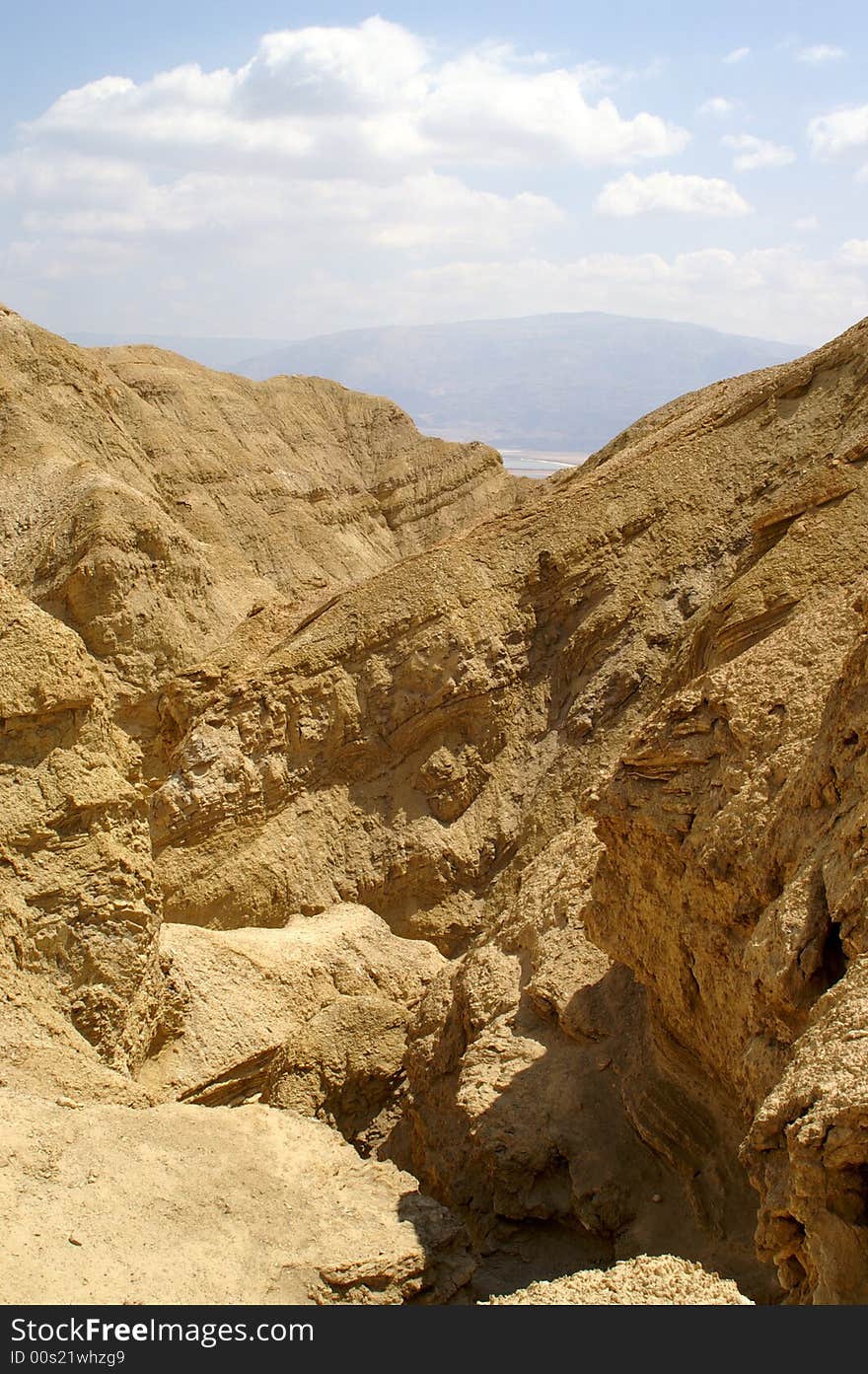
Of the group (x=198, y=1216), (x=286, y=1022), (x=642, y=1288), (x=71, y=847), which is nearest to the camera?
(x=642, y=1288)

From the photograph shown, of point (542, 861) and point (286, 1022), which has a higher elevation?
point (542, 861)

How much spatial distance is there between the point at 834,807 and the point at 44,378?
98.6ft

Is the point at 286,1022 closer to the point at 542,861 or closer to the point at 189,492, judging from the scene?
the point at 542,861

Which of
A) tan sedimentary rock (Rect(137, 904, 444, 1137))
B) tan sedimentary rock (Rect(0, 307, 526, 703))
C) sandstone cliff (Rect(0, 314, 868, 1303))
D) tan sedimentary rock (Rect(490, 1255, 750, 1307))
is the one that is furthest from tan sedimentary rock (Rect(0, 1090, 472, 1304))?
tan sedimentary rock (Rect(0, 307, 526, 703))

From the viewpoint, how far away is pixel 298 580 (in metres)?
38.2

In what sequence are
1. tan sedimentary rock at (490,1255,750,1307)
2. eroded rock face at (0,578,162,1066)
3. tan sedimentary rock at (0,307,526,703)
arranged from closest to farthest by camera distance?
tan sedimentary rock at (490,1255,750,1307)
eroded rock face at (0,578,162,1066)
tan sedimentary rock at (0,307,526,703)

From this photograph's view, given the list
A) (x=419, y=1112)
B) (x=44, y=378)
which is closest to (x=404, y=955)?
(x=419, y=1112)

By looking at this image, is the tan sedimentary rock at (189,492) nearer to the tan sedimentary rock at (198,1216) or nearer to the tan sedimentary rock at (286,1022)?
the tan sedimentary rock at (286,1022)

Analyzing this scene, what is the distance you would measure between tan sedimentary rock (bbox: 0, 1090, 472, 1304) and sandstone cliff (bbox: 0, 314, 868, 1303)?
29cm

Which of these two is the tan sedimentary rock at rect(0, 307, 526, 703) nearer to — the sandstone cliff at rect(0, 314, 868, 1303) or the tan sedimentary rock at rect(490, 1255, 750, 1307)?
the sandstone cliff at rect(0, 314, 868, 1303)

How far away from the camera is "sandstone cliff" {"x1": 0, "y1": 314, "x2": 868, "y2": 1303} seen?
27.2 ft

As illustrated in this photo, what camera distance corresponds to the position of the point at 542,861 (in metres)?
14.5

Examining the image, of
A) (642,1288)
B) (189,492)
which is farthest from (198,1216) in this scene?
(189,492)

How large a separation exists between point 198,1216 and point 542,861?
23.0 feet
